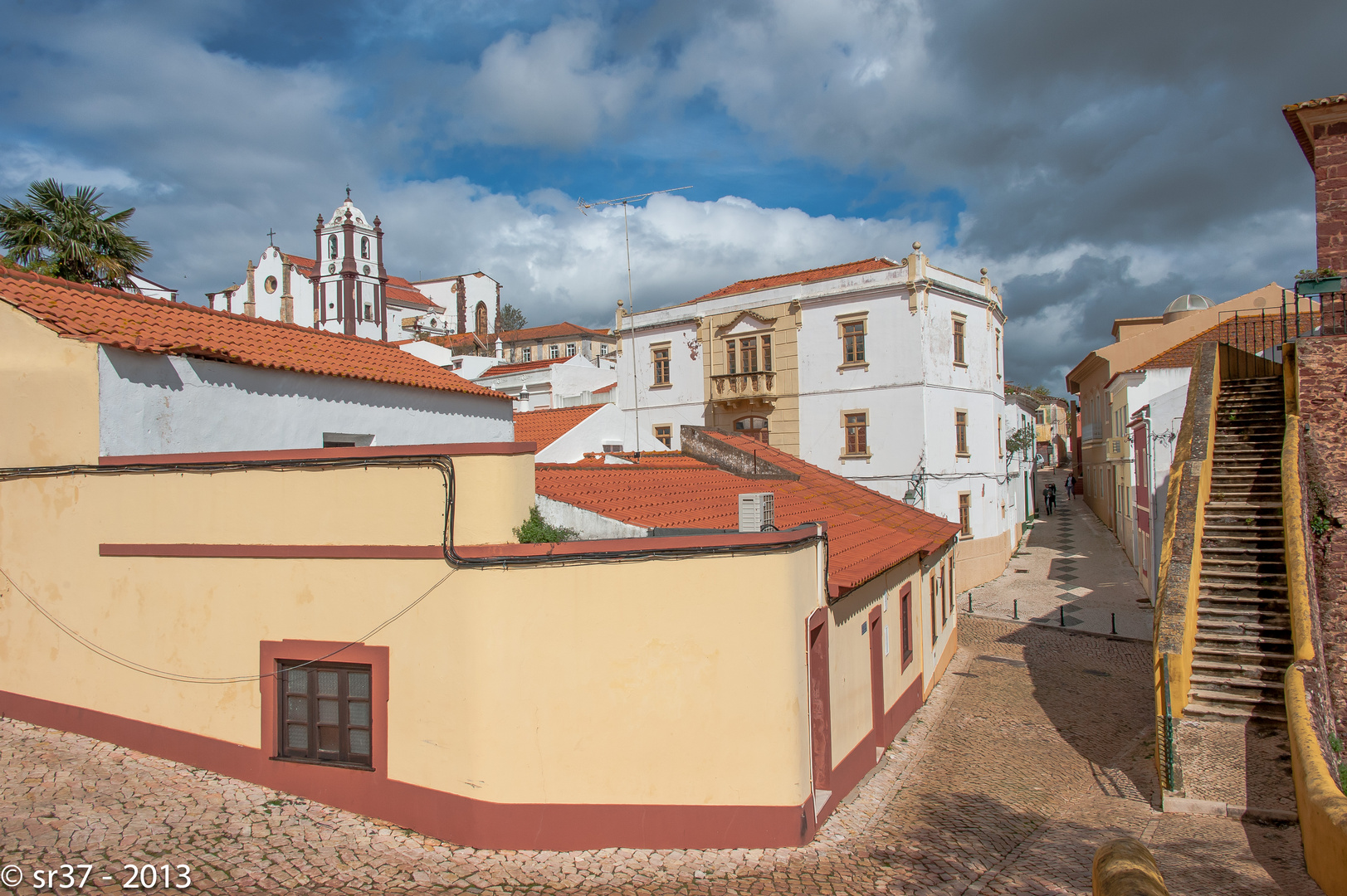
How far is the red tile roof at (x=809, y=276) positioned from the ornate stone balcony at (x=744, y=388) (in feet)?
10.3

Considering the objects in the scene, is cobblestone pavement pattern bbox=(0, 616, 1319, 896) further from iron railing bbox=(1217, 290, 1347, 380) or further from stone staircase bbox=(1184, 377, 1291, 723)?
iron railing bbox=(1217, 290, 1347, 380)

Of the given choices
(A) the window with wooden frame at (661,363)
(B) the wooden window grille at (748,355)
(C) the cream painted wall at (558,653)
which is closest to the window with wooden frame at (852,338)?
(B) the wooden window grille at (748,355)

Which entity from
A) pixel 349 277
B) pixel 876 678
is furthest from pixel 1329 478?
pixel 349 277

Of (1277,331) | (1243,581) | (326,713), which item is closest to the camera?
(326,713)

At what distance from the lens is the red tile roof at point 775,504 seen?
1027 cm

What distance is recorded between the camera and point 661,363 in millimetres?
31312

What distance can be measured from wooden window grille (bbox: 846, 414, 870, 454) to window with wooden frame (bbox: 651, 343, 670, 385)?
755 centimetres

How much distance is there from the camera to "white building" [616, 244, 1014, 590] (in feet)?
84.6

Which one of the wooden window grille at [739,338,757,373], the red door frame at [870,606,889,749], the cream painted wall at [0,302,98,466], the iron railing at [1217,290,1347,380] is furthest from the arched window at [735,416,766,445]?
the cream painted wall at [0,302,98,466]

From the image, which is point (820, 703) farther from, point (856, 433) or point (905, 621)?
point (856, 433)

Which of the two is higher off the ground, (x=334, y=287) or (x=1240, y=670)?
(x=334, y=287)

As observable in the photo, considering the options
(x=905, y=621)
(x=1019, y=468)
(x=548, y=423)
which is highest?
(x=548, y=423)

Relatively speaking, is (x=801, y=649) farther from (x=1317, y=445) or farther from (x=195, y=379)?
(x=1317, y=445)

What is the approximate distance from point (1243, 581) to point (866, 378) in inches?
623
